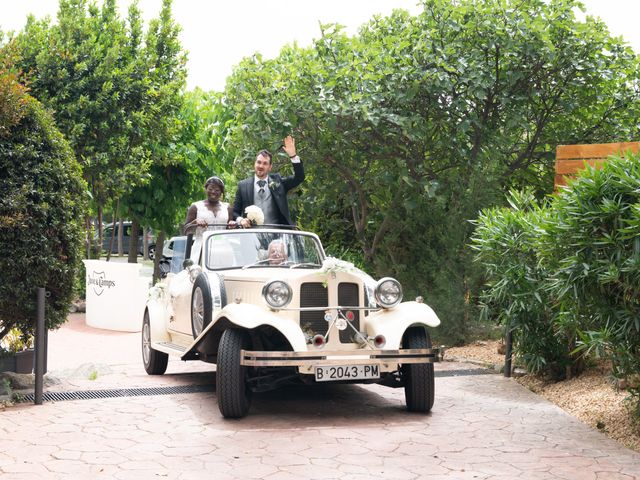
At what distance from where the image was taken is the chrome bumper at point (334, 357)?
6895mm

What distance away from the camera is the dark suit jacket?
9.71 m

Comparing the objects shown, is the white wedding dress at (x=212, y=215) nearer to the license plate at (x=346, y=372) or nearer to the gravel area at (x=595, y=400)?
the license plate at (x=346, y=372)

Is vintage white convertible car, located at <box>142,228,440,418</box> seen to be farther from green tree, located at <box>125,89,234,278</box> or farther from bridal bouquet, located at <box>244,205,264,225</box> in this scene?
green tree, located at <box>125,89,234,278</box>

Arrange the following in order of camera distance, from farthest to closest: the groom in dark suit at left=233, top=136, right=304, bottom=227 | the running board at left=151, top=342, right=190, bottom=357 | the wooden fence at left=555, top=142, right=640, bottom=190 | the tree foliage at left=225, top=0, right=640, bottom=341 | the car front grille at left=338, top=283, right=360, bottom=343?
the tree foliage at left=225, top=0, right=640, bottom=341 → the groom in dark suit at left=233, top=136, right=304, bottom=227 → the wooden fence at left=555, top=142, right=640, bottom=190 → the running board at left=151, top=342, right=190, bottom=357 → the car front grille at left=338, top=283, right=360, bottom=343

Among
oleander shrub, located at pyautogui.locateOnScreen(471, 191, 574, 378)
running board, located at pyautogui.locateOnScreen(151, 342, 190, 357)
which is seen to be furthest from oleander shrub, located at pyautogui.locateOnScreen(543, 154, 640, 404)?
running board, located at pyautogui.locateOnScreen(151, 342, 190, 357)

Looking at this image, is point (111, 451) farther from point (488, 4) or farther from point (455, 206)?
point (488, 4)

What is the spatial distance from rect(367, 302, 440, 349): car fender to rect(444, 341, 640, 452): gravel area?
1535mm

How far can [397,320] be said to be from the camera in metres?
7.59

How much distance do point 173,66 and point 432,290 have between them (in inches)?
417

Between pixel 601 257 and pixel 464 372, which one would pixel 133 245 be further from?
pixel 601 257

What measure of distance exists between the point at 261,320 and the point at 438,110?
264 inches

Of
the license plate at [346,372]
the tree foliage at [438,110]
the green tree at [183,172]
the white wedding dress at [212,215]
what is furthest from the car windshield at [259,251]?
the green tree at [183,172]

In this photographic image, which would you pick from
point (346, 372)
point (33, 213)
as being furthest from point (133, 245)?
point (346, 372)

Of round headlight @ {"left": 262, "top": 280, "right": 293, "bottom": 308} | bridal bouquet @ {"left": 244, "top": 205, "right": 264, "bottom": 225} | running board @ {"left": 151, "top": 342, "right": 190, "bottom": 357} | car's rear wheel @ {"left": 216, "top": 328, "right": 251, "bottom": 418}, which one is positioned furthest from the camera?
bridal bouquet @ {"left": 244, "top": 205, "right": 264, "bottom": 225}
